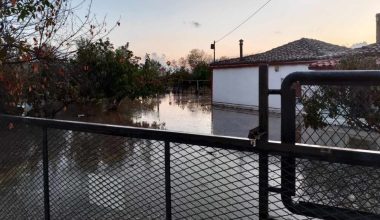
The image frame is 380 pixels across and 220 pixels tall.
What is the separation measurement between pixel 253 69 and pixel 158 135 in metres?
19.7

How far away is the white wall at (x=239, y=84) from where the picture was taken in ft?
64.4

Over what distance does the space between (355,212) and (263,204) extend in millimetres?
397

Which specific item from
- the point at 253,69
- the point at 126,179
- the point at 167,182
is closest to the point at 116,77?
the point at 253,69

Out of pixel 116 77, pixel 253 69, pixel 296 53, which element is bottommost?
pixel 116 77

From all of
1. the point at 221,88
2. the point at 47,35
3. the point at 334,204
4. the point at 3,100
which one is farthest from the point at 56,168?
the point at 221,88

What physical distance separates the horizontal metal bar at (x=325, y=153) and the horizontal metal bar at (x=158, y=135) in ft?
0.30

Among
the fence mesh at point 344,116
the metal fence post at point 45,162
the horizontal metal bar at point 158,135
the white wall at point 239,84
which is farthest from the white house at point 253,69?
the horizontal metal bar at point 158,135

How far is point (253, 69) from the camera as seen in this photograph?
69.9 feet

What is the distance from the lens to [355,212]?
158 cm

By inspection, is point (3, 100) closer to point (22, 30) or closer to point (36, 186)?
point (22, 30)

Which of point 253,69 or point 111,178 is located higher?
point 253,69

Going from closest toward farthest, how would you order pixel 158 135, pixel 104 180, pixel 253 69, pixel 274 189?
pixel 274 189
pixel 158 135
pixel 104 180
pixel 253 69

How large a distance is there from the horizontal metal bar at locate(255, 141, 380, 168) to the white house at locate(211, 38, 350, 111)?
1696 cm

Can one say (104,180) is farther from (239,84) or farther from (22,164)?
(239,84)
